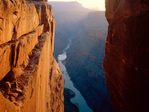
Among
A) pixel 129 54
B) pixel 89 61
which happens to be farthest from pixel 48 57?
pixel 89 61

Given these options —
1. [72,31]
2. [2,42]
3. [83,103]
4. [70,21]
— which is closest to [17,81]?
[2,42]

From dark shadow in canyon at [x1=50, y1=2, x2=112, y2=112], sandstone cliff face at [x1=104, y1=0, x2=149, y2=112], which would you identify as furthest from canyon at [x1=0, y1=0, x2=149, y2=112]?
dark shadow in canyon at [x1=50, y1=2, x2=112, y2=112]

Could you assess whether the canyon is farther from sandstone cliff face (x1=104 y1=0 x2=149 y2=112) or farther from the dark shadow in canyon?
the dark shadow in canyon

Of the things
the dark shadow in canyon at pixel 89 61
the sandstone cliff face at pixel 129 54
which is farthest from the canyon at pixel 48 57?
the dark shadow in canyon at pixel 89 61

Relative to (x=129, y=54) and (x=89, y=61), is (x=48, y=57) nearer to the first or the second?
(x=129, y=54)

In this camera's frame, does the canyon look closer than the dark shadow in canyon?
Yes

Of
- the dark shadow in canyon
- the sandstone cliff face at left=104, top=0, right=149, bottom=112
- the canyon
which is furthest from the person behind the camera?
the dark shadow in canyon

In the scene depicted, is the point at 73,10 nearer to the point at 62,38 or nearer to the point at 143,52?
the point at 62,38

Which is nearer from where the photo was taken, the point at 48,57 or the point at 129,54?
the point at 48,57

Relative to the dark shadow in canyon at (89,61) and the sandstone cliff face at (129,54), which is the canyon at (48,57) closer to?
the sandstone cliff face at (129,54)
